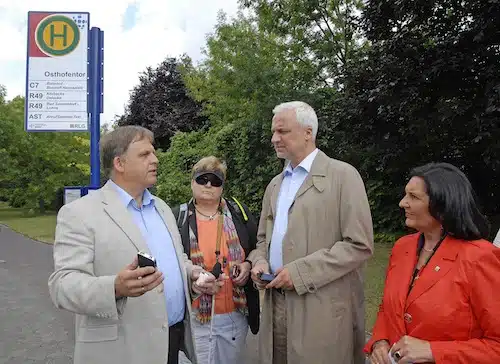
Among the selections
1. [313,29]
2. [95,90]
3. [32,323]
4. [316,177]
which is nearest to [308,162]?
[316,177]

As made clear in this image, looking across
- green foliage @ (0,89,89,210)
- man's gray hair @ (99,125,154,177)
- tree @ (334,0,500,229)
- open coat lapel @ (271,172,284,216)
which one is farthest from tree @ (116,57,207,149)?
man's gray hair @ (99,125,154,177)

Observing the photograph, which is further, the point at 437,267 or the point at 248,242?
the point at 248,242

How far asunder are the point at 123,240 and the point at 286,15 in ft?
48.0

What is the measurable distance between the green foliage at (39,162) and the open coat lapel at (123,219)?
3208 centimetres

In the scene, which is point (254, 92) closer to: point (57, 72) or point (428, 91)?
point (428, 91)

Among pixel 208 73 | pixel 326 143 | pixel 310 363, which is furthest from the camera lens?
pixel 208 73

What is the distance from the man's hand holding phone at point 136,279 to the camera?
202 centimetres

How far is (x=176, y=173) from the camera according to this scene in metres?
16.4

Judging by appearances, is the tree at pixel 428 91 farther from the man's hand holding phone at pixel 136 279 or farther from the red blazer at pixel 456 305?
the man's hand holding phone at pixel 136 279

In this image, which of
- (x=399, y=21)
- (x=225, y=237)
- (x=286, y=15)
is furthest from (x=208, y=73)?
(x=225, y=237)

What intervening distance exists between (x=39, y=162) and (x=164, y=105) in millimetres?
11074

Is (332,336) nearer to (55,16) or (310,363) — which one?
(310,363)

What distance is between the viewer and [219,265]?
3.33m

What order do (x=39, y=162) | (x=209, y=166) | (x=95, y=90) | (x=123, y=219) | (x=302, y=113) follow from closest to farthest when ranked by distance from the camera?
(x=123, y=219) → (x=302, y=113) → (x=209, y=166) → (x=95, y=90) → (x=39, y=162)
